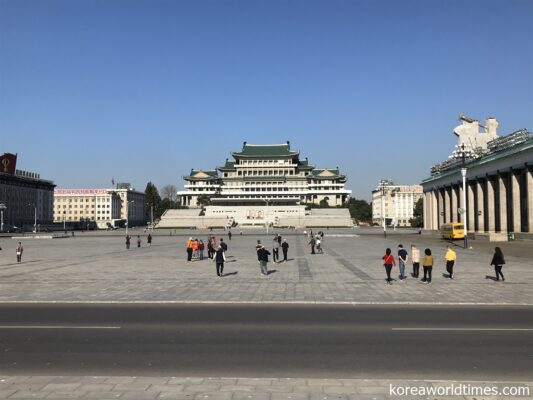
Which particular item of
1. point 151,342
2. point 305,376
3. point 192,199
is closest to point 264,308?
point 151,342

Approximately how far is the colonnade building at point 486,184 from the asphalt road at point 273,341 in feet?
106

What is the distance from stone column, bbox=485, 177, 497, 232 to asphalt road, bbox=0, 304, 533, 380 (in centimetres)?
5205

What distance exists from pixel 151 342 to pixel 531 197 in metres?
50.0

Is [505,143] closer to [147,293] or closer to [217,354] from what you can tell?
[147,293]

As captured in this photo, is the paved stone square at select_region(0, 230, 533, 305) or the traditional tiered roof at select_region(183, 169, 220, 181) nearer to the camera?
the paved stone square at select_region(0, 230, 533, 305)

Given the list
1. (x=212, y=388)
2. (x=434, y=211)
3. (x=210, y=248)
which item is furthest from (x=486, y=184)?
(x=212, y=388)

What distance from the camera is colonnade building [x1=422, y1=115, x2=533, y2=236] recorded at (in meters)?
52.5

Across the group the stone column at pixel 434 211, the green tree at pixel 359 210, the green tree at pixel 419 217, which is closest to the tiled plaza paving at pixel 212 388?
the stone column at pixel 434 211

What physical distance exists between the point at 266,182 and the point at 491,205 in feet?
291

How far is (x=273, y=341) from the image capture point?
955 centimetres

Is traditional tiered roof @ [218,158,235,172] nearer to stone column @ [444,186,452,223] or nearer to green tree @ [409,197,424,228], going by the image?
green tree @ [409,197,424,228]

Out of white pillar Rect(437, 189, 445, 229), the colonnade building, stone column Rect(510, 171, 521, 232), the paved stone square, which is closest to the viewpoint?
the paved stone square

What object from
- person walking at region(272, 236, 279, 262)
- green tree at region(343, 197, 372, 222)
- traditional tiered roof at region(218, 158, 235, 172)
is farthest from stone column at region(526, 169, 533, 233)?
traditional tiered roof at region(218, 158, 235, 172)

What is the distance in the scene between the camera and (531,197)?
1953 inches
